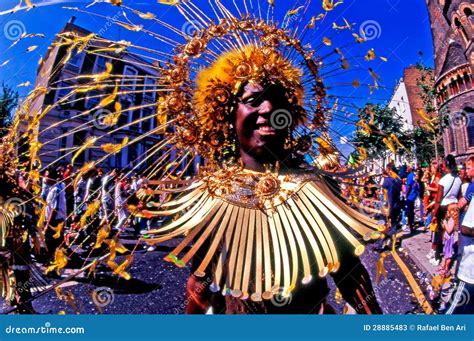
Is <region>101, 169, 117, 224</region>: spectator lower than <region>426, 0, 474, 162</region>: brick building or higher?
lower

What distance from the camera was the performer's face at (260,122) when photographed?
4.39ft

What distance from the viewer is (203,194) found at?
142 centimetres

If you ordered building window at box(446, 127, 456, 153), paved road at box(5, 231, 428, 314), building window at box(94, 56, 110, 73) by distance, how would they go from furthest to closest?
paved road at box(5, 231, 428, 314), building window at box(446, 127, 456, 153), building window at box(94, 56, 110, 73)

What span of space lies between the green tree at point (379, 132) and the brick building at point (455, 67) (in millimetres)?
756

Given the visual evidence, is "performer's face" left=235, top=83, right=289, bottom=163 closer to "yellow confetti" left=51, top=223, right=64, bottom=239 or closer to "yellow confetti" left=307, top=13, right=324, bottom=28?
"yellow confetti" left=307, top=13, right=324, bottom=28

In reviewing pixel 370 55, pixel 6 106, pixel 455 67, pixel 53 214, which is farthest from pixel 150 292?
pixel 455 67

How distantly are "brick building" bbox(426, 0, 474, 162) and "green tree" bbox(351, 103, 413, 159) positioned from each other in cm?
76

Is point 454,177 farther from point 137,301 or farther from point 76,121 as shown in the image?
point 137,301

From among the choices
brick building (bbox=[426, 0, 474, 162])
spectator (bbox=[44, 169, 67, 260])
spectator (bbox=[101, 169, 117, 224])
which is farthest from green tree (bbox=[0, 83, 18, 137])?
brick building (bbox=[426, 0, 474, 162])

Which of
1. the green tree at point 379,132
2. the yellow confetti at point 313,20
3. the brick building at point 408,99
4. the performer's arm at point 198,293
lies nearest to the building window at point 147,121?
the performer's arm at point 198,293

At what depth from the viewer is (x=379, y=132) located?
1.65 metres

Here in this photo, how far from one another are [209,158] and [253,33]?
54 centimetres

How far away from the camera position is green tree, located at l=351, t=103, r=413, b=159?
5.41 feet
